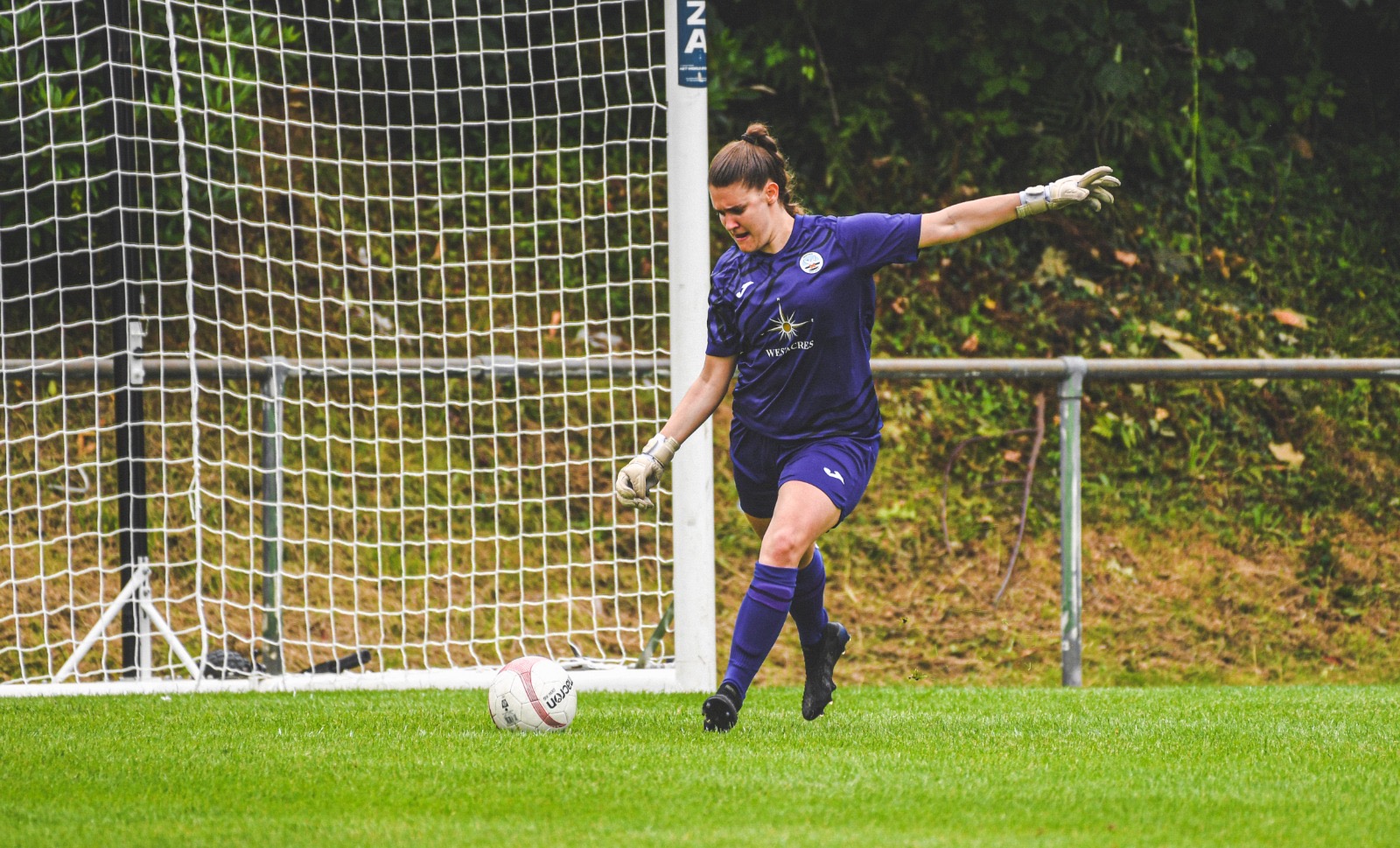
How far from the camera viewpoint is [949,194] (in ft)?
35.0

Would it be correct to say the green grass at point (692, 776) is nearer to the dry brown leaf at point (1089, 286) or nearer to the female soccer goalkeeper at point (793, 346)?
the female soccer goalkeeper at point (793, 346)

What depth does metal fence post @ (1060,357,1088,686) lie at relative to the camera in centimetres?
673

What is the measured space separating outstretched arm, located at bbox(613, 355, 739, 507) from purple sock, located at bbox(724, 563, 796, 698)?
0.45 metres

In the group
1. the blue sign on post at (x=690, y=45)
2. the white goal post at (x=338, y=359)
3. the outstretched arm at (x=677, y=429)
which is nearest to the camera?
the outstretched arm at (x=677, y=429)

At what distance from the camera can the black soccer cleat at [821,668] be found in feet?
15.8

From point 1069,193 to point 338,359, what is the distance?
163 inches

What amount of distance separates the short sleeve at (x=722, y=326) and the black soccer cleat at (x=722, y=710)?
42.2 inches

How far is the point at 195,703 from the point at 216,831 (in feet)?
8.13

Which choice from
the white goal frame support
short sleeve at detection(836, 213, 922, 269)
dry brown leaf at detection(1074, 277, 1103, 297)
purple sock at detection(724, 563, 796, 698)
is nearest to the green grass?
purple sock at detection(724, 563, 796, 698)

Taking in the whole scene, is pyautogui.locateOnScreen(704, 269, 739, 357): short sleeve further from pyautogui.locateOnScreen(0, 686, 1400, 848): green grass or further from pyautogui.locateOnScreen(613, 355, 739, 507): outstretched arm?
pyautogui.locateOnScreen(0, 686, 1400, 848): green grass

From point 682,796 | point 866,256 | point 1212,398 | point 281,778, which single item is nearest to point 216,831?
point 281,778

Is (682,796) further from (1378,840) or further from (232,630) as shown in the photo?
(232,630)

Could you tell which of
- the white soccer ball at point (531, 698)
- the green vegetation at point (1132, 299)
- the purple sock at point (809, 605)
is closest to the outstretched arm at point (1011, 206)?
the purple sock at point (809, 605)

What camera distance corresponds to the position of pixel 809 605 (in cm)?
503
